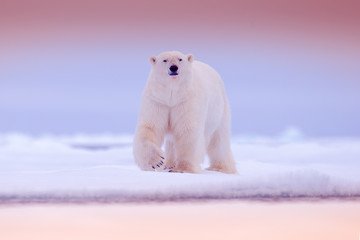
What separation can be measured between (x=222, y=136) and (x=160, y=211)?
224cm

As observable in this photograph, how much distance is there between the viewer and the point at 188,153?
4.50 metres

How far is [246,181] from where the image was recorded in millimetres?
3539

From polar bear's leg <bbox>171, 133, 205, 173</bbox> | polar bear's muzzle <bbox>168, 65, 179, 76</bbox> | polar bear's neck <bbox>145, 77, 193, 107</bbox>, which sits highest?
polar bear's muzzle <bbox>168, 65, 179, 76</bbox>

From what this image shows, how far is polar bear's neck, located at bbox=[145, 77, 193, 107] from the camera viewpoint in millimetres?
4461

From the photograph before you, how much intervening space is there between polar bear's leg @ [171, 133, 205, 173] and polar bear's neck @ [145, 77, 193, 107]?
1.06ft

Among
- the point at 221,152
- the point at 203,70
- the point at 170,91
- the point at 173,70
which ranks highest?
the point at 203,70

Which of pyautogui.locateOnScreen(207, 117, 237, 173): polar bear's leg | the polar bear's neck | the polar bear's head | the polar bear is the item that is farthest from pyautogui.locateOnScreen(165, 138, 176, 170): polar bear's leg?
the polar bear's head

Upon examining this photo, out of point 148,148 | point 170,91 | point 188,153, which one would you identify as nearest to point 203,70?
point 170,91

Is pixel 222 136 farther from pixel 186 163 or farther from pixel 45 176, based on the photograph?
pixel 45 176

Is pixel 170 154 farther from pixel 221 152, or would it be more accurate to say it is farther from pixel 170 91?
pixel 170 91

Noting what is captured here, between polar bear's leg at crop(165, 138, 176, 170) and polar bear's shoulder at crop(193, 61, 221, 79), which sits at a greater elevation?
polar bear's shoulder at crop(193, 61, 221, 79)

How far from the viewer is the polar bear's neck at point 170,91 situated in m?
4.46

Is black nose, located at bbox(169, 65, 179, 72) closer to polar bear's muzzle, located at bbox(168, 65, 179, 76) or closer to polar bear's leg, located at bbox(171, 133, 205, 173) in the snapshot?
polar bear's muzzle, located at bbox(168, 65, 179, 76)

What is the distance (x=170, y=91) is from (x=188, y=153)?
1.81 feet
